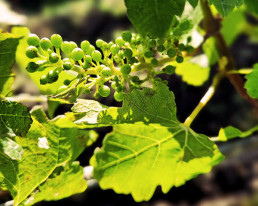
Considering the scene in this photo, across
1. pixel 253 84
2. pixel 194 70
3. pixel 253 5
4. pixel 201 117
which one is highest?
pixel 253 5

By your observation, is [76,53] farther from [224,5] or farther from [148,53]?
[224,5]

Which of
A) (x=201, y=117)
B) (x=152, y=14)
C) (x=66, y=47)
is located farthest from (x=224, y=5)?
(x=201, y=117)

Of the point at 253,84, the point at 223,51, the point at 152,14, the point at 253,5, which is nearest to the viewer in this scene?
the point at 152,14

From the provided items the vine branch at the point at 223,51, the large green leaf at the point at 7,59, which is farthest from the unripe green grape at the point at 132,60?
the vine branch at the point at 223,51

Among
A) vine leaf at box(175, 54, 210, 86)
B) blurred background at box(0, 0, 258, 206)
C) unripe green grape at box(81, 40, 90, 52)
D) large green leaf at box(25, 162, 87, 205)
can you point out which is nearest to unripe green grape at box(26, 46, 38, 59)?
unripe green grape at box(81, 40, 90, 52)

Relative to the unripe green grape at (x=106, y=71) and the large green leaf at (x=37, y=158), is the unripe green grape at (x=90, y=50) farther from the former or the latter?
the large green leaf at (x=37, y=158)

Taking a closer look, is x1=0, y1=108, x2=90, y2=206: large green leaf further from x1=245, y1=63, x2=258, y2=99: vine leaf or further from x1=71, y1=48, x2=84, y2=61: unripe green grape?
x1=245, y1=63, x2=258, y2=99: vine leaf
